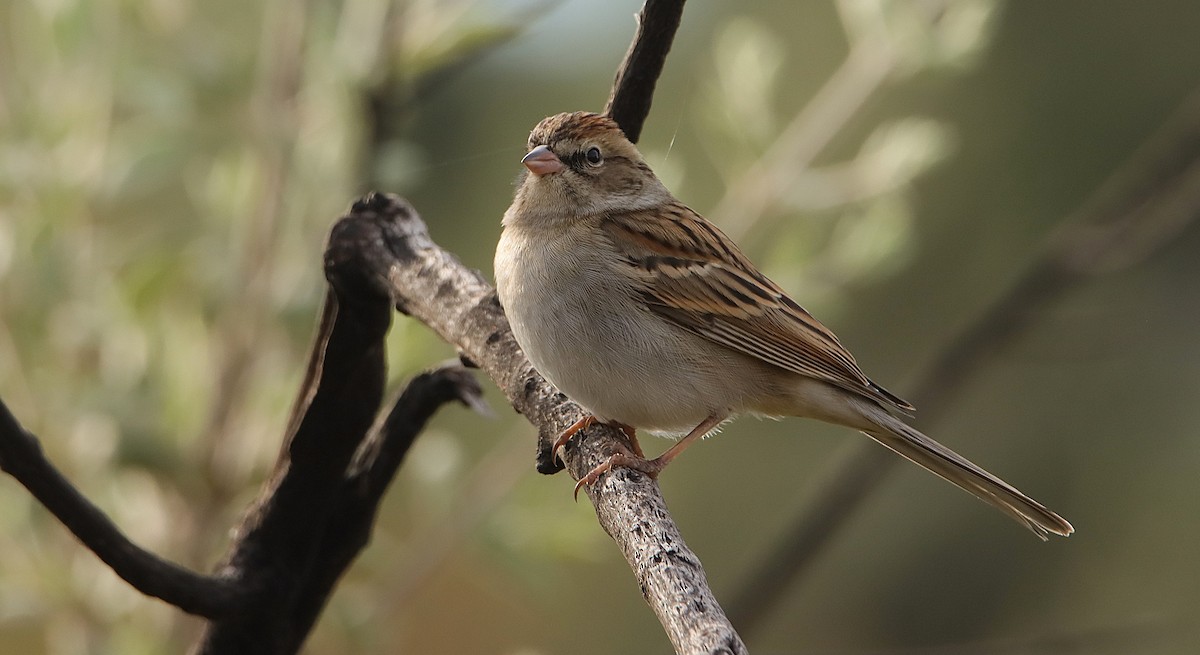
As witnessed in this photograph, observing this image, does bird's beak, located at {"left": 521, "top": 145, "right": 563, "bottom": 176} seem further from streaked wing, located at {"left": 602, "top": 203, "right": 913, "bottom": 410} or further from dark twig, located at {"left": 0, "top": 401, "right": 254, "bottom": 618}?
dark twig, located at {"left": 0, "top": 401, "right": 254, "bottom": 618}

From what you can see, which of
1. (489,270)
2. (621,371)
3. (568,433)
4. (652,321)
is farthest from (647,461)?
(489,270)

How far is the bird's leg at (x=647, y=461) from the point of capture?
1471mm

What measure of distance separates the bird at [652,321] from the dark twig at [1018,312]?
36cm

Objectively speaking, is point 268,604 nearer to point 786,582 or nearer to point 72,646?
point 72,646

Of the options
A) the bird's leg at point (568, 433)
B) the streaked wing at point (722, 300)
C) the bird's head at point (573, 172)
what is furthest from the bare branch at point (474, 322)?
the bird's head at point (573, 172)

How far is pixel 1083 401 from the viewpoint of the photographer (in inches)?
140

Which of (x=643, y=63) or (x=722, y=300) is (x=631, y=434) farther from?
(x=643, y=63)

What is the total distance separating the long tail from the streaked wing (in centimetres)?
5

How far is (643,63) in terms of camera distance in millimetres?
1645

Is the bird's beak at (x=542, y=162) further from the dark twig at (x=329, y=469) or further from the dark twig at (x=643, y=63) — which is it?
the dark twig at (x=329, y=469)

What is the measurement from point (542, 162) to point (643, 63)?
1.81 ft

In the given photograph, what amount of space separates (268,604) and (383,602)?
26.1 inches

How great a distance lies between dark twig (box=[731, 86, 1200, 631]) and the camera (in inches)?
92.3

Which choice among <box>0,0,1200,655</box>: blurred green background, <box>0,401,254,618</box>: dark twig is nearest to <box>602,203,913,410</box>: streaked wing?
<box>0,0,1200,655</box>: blurred green background
